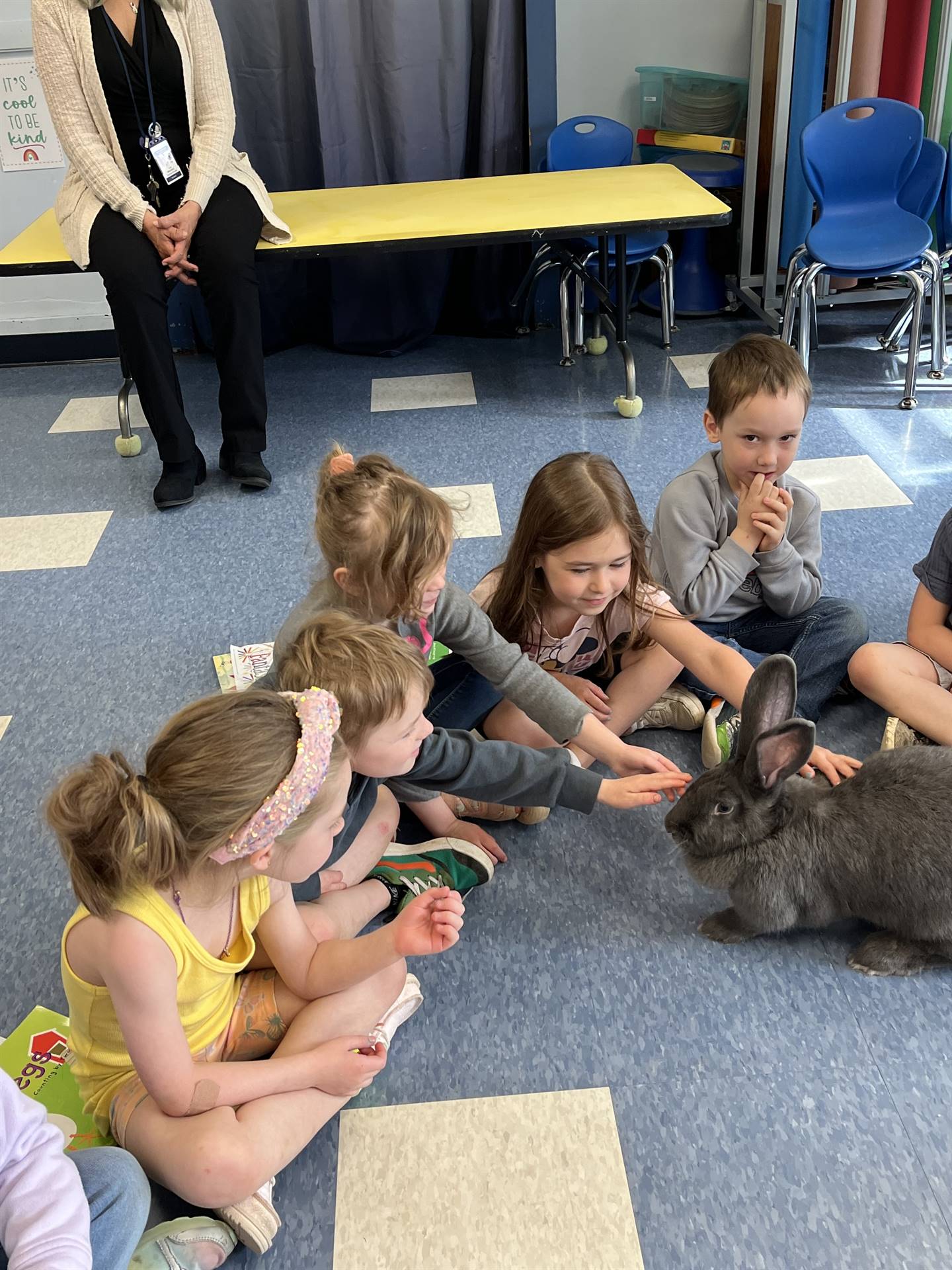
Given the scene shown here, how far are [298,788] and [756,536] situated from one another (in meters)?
0.90

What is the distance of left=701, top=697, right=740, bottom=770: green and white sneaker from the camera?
158 cm

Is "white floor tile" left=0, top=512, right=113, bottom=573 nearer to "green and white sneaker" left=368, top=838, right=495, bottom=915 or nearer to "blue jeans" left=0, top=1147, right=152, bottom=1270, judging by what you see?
"green and white sneaker" left=368, top=838, right=495, bottom=915

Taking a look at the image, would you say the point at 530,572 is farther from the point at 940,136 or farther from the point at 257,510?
the point at 940,136

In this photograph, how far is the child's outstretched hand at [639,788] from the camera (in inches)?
51.6

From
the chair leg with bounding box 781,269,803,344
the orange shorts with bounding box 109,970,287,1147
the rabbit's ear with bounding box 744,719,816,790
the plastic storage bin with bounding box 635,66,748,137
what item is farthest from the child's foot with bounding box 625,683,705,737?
the plastic storage bin with bounding box 635,66,748,137

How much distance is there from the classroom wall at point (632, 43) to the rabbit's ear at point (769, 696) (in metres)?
2.76

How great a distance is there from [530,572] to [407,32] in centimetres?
226

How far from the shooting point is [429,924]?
1.10m

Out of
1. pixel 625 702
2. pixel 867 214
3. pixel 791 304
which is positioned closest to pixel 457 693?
pixel 625 702

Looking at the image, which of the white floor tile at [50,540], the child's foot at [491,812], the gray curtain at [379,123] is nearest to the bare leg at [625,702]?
the child's foot at [491,812]

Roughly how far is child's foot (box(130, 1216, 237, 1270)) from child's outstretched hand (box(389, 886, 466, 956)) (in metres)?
0.30

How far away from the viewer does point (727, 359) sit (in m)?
1.66

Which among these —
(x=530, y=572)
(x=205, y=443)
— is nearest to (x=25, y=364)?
(x=205, y=443)

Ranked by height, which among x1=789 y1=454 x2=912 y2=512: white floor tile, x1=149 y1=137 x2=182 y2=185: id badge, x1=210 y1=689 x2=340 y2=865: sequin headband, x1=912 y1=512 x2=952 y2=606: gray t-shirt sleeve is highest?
x1=149 y1=137 x2=182 y2=185: id badge
